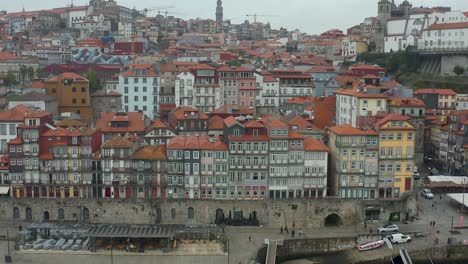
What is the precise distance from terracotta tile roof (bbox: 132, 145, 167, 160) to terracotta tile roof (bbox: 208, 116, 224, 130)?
32.8ft

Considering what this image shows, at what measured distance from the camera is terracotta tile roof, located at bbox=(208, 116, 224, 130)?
68.2 metres

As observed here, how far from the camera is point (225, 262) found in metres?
49.6

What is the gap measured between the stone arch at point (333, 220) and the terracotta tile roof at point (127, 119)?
67.9ft

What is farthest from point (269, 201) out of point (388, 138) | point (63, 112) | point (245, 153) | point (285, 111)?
point (63, 112)

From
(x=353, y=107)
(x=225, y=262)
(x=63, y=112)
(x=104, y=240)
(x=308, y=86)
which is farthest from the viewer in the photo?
(x=308, y=86)

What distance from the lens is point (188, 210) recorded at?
5756cm

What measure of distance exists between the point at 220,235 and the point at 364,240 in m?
12.2

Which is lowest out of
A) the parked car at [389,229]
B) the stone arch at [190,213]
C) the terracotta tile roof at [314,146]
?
the parked car at [389,229]

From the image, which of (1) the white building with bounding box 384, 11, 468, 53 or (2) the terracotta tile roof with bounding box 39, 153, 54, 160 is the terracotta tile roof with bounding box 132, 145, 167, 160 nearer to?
(2) the terracotta tile roof with bounding box 39, 153, 54, 160

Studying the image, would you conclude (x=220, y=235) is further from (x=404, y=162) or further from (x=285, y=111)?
(x=285, y=111)

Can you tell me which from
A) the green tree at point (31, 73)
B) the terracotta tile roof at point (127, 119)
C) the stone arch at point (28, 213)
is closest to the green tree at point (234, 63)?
the green tree at point (31, 73)

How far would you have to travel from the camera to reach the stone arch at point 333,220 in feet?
191

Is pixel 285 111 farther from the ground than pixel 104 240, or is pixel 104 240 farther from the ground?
pixel 285 111

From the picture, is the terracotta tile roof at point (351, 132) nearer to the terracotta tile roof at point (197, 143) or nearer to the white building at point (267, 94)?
the terracotta tile roof at point (197, 143)
